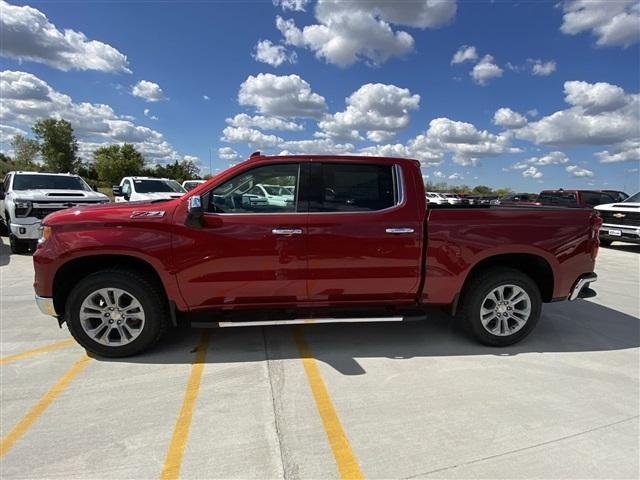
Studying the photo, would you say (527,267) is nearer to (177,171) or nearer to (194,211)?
(194,211)

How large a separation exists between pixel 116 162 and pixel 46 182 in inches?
3047

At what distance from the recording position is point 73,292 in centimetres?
391

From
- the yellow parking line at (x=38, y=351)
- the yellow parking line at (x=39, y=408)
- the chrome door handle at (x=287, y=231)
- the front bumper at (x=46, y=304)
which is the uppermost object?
the chrome door handle at (x=287, y=231)

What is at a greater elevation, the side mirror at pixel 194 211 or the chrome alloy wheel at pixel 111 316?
the side mirror at pixel 194 211

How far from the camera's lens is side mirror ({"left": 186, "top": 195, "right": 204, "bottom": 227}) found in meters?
3.77

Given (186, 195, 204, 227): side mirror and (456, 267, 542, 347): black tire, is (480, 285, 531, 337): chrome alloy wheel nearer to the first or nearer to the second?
(456, 267, 542, 347): black tire

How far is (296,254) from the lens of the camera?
3.97 metres

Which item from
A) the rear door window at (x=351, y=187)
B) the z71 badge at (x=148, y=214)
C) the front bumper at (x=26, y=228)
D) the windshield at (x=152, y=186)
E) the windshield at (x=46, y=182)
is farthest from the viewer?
the windshield at (x=152, y=186)

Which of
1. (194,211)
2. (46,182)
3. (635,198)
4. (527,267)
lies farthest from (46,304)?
(635,198)

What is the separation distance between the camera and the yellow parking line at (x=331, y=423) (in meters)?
2.54

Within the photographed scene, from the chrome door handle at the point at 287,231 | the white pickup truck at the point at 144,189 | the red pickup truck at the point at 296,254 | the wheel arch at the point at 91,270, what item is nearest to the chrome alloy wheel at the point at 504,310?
the red pickup truck at the point at 296,254

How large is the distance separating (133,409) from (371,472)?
1.84 m

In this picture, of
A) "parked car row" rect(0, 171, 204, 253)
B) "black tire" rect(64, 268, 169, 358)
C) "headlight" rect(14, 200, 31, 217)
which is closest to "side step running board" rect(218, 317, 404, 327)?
"black tire" rect(64, 268, 169, 358)

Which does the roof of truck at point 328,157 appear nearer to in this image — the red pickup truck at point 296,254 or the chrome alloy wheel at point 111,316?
the red pickup truck at point 296,254
